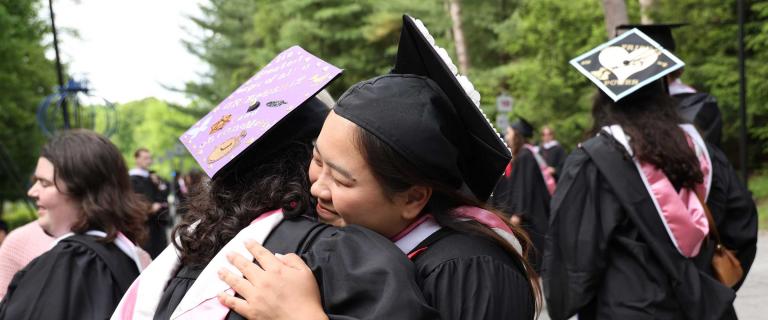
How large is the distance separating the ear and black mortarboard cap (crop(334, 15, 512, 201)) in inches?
1.8

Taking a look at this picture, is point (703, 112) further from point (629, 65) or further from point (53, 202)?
point (53, 202)

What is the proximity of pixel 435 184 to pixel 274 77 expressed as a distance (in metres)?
0.61

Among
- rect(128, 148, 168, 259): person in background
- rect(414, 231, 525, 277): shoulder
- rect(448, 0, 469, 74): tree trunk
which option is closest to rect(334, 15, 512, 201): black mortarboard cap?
rect(414, 231, 525, 277): shoulder

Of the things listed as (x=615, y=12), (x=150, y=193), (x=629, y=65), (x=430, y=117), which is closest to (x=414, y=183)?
(x=430, y=117)

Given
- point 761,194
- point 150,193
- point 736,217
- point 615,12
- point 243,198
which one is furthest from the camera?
point 761,194

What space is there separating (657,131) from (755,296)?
4649 mm

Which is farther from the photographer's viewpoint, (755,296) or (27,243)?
(755,296)

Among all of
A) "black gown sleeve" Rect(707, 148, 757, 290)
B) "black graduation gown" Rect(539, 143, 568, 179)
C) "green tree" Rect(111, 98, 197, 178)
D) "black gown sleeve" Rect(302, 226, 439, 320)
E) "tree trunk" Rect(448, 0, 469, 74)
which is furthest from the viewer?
"green tree" Rect(111, 98, 197, 178)

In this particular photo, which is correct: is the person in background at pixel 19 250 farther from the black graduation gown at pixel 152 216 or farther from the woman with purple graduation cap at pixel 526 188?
the black graduation gown at pixel 152 216

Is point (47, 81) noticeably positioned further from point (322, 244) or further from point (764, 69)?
point (322, 244)

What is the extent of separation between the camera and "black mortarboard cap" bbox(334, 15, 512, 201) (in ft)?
5.31

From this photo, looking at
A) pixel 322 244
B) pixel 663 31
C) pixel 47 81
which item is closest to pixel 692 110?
pixel 663 31

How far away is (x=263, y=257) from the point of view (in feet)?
5.33

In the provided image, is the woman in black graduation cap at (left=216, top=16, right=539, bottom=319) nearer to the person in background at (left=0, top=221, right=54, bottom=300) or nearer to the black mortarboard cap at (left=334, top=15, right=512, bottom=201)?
the black mortarboard cap at (left=334, top=15, right=512, bottom=201)
